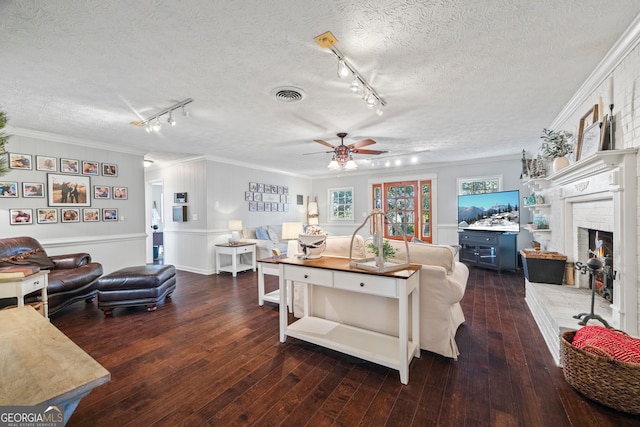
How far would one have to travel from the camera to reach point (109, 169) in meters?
4.63

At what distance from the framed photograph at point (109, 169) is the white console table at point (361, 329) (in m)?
4.02

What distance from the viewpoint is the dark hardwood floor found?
5.30ft

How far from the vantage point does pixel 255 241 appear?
588 cm

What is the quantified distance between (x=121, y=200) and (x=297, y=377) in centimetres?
457

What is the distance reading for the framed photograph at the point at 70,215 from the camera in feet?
13.5

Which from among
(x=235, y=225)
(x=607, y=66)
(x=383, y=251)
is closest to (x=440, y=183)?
(x=607, y=66)

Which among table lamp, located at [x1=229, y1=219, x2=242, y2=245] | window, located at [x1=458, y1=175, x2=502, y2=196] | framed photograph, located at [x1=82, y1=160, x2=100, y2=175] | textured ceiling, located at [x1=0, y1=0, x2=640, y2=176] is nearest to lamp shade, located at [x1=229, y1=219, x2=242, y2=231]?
table lamp, located at [x1=229, y1=219, x2=242, y2=245]

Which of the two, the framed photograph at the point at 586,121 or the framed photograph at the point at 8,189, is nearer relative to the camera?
the framed photograph at the point at 586,121

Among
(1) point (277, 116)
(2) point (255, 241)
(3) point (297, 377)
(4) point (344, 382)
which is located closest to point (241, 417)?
(3) point (297, 377)

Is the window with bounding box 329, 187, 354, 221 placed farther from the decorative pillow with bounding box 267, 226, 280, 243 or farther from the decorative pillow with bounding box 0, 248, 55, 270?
the decorative pillow with bounding box 0, 248, 55, 270

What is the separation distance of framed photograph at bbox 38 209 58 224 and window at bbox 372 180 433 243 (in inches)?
252

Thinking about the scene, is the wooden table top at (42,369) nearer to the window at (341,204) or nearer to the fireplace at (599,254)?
the fireplace at (599,254)

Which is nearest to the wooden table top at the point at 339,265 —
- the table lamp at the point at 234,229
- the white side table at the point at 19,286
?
the white side table at the point at 19,286

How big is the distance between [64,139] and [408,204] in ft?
22.3
